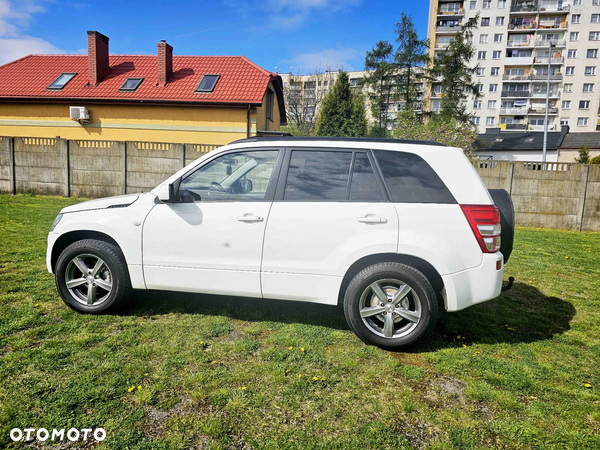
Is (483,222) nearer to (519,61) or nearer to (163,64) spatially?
(163,64)

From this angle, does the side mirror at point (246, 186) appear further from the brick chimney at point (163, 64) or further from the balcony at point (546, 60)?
the balcony at point (546, 60)

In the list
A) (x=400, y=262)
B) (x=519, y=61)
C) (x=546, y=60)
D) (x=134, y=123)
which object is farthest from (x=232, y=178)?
(x=546, y=60)

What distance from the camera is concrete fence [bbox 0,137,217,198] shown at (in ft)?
49.1

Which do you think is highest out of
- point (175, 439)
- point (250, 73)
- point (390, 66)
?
point (390, 66)

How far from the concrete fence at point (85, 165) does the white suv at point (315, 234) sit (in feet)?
36.0

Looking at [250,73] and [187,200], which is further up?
[250,73]

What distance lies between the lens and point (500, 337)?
4.31 meters

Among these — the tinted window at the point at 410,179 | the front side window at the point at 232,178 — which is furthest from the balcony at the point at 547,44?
the front side window at the point at 232,178

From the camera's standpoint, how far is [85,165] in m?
15.4

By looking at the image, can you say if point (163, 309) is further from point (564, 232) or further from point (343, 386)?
point (564, 232)

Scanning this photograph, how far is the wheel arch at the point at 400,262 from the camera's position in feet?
12.6

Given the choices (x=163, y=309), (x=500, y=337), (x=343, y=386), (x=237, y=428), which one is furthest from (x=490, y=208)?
(x=163, y=309)

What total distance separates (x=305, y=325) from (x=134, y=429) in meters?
2.15

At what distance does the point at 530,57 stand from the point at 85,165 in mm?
70603
